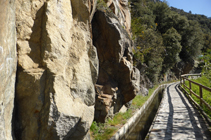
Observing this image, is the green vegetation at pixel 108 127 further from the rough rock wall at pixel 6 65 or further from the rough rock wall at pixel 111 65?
the rough rock wall at pixel 6 65

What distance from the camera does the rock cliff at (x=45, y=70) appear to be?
9.53ft

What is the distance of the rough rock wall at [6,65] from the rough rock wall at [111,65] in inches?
163

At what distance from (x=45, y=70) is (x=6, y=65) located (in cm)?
85

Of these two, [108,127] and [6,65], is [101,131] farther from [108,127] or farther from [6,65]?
[6,65]

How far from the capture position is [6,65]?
9.05ft

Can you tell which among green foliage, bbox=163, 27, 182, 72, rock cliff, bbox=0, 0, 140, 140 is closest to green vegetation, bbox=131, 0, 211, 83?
green foliage, bbox=163, 27, 182, 72

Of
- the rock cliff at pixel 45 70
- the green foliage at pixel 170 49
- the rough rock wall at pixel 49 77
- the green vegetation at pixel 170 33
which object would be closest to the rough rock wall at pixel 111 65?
→ the rock cliff at pixel 45 70

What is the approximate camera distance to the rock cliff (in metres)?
2.91

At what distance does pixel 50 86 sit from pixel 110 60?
4.52m

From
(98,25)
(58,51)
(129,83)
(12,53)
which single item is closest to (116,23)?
(98,25)

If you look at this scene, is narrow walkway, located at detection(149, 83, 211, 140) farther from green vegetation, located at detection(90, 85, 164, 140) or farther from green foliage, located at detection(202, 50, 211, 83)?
green foliage, located at detection(202, 50, 211, 83)

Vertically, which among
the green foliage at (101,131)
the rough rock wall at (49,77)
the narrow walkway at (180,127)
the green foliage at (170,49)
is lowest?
the green foliage at (101,131)

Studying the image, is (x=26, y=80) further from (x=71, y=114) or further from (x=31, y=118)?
(x=71, y=114)

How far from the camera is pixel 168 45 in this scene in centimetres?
2825
